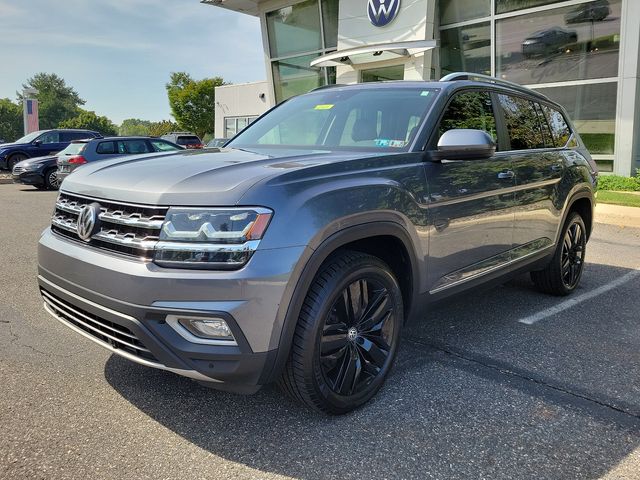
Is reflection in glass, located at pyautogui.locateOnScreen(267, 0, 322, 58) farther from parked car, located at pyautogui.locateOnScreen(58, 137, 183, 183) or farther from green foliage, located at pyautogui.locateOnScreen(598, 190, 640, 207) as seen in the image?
green foliage, located at pyautogui.locateOnScreen(598, 190, 640, 207)

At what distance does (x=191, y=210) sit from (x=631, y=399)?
105 inches

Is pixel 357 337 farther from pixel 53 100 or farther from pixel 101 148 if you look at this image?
pixel 53 100

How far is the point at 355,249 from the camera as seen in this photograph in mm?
2867

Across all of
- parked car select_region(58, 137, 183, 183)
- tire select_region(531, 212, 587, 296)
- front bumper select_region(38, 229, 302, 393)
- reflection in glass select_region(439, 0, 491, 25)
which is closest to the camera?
front bumper select_region(38, 229, 302, 393)

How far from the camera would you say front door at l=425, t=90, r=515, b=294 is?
323 cm

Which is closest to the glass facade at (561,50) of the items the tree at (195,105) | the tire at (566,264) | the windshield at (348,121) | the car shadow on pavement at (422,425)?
the tire at (566,264)

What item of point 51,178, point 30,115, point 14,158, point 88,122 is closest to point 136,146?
point 51,178

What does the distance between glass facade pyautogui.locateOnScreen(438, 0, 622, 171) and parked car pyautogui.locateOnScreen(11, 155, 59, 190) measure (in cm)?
1307

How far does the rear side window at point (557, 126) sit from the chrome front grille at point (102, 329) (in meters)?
4.08

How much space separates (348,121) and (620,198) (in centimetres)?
988

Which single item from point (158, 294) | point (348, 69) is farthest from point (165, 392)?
point (348, 69)

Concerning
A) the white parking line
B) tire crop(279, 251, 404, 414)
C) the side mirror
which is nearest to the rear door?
the white parking line

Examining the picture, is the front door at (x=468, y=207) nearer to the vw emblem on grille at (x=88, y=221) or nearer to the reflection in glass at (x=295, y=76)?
the vw emblem on grille at (x=88, y=221)

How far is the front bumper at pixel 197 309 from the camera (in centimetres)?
225
